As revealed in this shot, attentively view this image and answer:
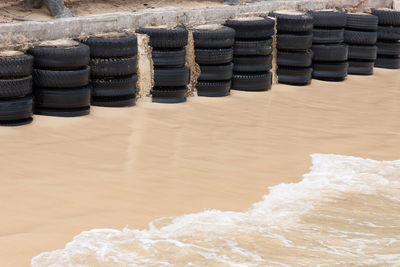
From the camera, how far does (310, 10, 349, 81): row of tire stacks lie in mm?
12469

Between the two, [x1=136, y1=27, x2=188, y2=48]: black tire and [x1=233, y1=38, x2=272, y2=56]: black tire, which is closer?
[x1=136, y1=27, x2=188, y2=48]: black tire

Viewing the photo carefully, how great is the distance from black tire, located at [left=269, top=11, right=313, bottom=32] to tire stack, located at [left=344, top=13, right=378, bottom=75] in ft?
5.11

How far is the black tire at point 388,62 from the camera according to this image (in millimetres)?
14023

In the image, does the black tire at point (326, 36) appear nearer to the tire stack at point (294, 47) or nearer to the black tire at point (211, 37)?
the tire stack at point (294, 47)

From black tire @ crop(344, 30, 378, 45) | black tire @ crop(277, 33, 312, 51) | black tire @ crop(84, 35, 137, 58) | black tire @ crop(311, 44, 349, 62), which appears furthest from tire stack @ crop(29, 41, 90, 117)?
black tire @ crop(344, 30, 378, 45)

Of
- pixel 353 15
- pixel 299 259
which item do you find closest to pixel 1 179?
pixel 299 259

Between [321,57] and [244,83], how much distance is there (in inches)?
79.1

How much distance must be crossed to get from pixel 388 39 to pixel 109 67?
6.77 meters

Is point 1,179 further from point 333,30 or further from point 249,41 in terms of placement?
point 333,30

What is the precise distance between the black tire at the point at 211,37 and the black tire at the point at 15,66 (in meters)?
Answer: 2.99

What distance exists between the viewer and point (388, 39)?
→ 13.9 m

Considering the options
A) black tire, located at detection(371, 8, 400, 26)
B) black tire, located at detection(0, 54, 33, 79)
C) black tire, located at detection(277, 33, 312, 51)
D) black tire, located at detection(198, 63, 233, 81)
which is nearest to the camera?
black tire, located at detection(0, 54, 33, 79)

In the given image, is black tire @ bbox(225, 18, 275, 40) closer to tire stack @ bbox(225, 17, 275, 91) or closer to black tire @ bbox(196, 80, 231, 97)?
tire stack @ bbox(225, 17, 275, 91)

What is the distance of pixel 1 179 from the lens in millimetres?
6434
